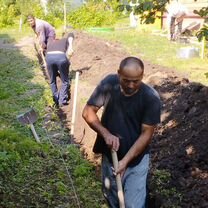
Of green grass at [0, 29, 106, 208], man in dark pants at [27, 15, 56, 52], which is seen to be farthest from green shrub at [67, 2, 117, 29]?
green grass at [0, 29, 106, 208]

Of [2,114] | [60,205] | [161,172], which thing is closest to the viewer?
[60,205]

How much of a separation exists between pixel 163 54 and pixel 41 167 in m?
11.4

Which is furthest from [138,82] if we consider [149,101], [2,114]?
[2,114]

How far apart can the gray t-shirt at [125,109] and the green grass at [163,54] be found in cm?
731

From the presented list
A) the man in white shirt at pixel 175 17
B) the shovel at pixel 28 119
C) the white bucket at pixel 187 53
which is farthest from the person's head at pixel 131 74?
the man in white shirt at pixel 175 17

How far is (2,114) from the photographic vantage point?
25.8 feet

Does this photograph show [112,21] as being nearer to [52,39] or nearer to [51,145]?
[52,39]

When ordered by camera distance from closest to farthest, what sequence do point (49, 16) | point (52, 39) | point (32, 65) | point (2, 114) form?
point (2, 114) < point (52, 39) < point (32, 65) < point (49, 16)

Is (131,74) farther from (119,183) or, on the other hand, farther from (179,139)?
(179,139)

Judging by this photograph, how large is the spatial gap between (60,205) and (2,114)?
3.51 metres

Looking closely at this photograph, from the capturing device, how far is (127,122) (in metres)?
3.67

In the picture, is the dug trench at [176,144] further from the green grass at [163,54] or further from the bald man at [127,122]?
the green grass at [163,54]

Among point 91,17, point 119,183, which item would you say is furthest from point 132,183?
point 91,17

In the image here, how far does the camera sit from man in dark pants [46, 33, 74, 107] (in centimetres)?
905
